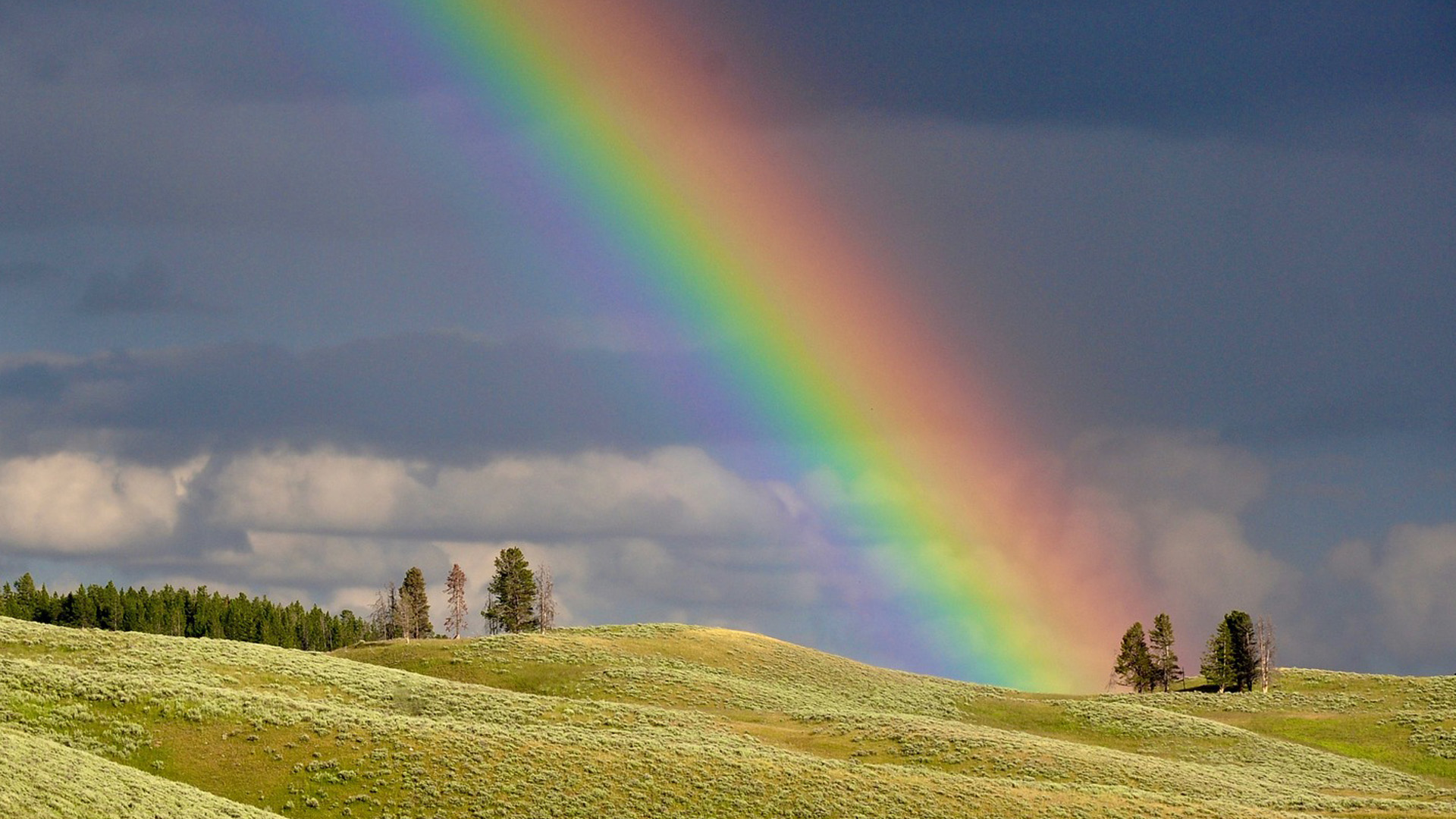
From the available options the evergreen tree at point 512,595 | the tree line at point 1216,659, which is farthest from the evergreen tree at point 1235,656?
the evergreen tree at point 512,595

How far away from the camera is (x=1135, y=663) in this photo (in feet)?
513

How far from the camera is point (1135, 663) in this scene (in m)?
156

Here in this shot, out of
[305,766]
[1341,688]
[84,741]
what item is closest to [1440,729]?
[1341,688]

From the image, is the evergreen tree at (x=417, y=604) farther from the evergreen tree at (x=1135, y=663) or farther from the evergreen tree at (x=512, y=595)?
the evergreen tree at (x=1135, y=663)

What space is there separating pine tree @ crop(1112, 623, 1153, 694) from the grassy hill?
1006 inches

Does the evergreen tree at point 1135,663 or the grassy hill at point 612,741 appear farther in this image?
the evergreen tree at point 1135,663

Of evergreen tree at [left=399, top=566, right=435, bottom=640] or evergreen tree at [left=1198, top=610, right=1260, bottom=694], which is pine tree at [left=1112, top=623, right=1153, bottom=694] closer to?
evergreen tree at [left=1198, top=610, right=1260, bottom=694]

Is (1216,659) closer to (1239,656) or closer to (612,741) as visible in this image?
(1239,656)

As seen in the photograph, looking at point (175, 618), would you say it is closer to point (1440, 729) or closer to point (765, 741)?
point (765, 741)

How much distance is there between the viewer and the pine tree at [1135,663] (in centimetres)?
15562

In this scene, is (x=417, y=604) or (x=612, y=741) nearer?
(x=612, y=741)

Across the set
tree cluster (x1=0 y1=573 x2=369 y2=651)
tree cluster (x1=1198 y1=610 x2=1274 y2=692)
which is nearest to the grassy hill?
tree cluster (x1=1198 y1=610 x2=1274 y2=692)

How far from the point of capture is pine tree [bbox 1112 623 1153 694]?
156 metres

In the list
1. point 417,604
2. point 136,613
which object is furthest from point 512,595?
point 136,613
